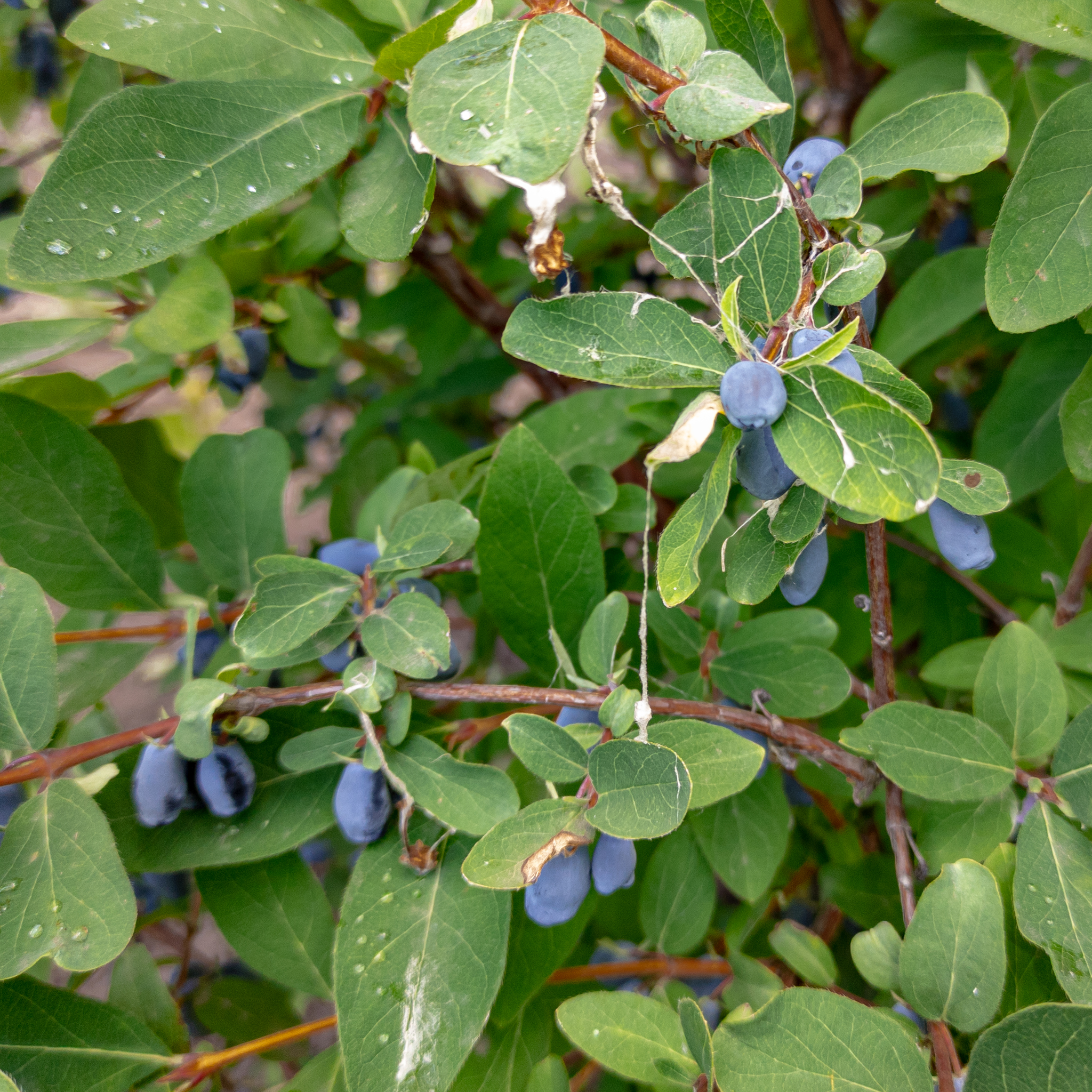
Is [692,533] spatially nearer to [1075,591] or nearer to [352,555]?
[352,555]

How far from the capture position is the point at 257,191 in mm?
589

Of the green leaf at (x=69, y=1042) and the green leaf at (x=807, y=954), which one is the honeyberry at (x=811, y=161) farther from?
the green leaf at (x=69, y=1042)

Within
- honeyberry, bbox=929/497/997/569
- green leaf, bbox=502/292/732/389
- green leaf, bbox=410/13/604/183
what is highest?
green leaf, bbox=410/13/604/183

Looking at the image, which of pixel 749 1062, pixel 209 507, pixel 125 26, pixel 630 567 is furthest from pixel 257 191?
pixel 749 1062

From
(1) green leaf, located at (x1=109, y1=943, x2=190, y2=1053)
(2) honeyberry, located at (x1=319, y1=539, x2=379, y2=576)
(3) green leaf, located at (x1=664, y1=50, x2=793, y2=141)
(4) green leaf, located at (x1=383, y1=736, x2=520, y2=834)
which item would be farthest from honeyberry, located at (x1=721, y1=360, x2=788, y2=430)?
(1) green leaf, located at (x1=109, y1=943, x2=190, y2=1053)

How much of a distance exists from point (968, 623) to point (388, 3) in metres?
0.97

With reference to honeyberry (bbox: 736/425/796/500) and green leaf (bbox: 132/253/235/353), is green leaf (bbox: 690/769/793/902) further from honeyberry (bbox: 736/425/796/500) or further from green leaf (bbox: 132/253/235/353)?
green leaf (bbox: 132/253/235/353)

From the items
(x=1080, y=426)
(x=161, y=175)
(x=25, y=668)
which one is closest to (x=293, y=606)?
(x=25, y=668)

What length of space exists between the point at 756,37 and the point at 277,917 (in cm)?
83

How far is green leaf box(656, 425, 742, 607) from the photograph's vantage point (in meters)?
0.45

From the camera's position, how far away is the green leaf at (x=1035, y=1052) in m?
0.47

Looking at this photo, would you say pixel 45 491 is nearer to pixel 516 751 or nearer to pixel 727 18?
pixel 516 751

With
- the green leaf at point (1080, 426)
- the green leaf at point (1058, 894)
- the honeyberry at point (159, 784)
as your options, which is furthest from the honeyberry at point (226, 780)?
the green leaf at point (1080, 426)

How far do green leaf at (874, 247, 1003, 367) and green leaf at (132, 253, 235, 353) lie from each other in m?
0.70
